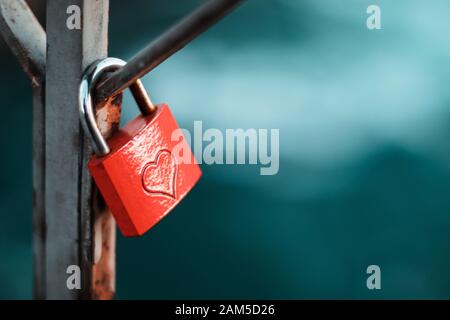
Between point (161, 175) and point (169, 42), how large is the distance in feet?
0.63

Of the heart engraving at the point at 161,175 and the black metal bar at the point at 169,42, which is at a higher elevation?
Answer: the black metal bar at the point at 169,42

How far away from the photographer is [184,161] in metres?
0.58

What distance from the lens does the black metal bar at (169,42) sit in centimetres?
37

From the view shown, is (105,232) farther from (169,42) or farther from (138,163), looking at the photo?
(169,42)

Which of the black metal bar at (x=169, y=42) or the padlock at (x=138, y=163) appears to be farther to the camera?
the padlock at (x=138, y=163)

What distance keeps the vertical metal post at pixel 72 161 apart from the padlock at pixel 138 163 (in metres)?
0.02

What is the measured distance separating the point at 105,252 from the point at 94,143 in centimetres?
12

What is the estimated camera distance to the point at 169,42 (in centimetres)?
40

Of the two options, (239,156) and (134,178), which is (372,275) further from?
(134,178)

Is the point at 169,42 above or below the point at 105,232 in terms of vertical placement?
above

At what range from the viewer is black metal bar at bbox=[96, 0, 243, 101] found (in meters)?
0.37

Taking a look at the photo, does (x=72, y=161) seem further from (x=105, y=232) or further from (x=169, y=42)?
(x=169, y=42)

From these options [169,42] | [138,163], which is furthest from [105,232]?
[169,42]

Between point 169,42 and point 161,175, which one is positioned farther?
point 161,175
